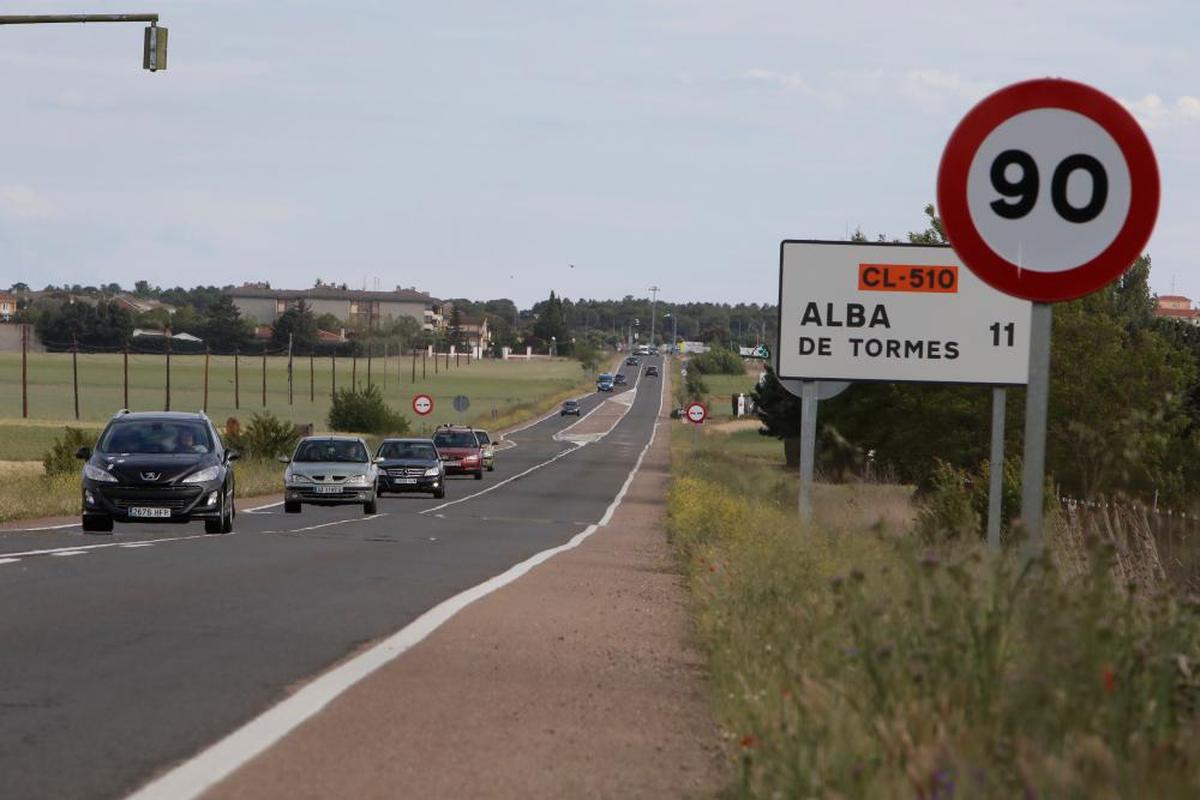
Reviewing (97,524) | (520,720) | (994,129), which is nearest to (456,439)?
(97,524)

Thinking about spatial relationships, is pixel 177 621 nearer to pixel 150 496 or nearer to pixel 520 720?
pixel 520 720

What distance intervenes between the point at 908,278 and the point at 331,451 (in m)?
18.7

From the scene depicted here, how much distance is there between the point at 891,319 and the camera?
20.9m

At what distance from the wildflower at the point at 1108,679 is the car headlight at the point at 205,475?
72.1ft

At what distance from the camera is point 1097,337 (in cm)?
4653

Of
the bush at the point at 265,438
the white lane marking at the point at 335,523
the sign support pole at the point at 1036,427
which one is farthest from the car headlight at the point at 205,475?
the bush at the point at 265,438

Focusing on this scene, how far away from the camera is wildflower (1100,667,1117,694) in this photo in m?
4.58

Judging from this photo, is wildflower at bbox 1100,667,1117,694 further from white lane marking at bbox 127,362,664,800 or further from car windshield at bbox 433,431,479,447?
car windshield at bbox 433,431,479,447

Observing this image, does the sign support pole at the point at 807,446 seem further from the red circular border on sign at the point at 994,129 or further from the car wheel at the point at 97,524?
the red circular border on sign at the point at 994,129

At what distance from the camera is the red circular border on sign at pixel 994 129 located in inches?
247

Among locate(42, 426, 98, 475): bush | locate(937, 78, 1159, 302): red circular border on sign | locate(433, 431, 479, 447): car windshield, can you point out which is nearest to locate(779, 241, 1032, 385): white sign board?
locate(937, 78, 1159, 302): red circular border on sign

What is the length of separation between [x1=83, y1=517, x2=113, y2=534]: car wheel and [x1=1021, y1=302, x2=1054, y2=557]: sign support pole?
21.3 metres

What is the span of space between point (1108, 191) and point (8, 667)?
6633mm

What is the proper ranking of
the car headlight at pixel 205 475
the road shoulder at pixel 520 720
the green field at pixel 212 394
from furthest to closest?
the green field at pixel 212 394, the car headlight at pixel 205 475, the road shoulder at pixel 520 720
